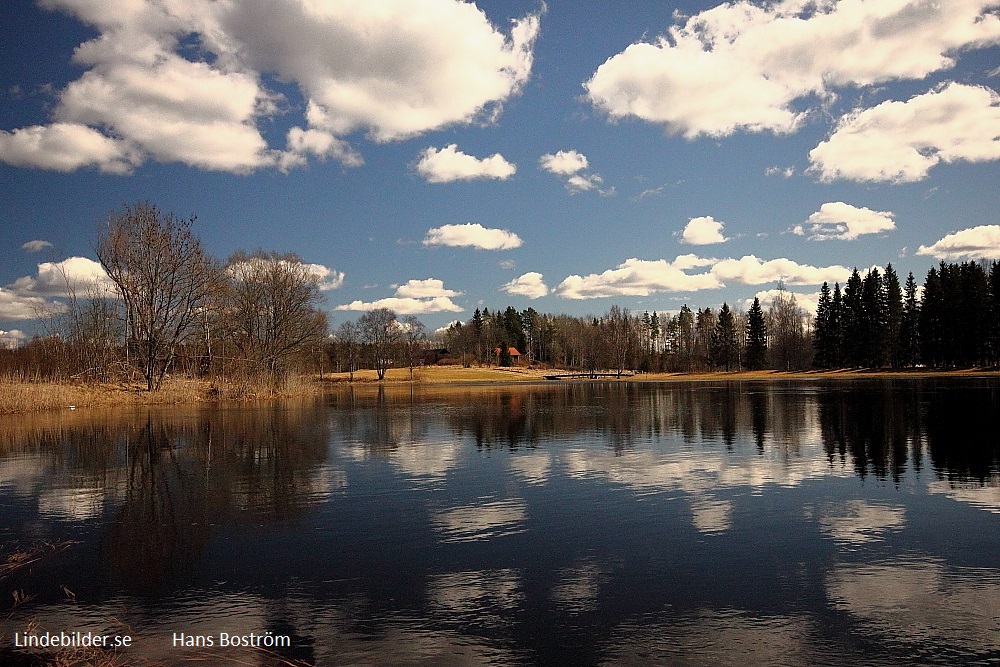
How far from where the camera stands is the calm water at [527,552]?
6473mm

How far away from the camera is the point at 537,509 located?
12.2m

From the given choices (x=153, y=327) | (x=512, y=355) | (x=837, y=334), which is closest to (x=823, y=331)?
(x=837, y=334)

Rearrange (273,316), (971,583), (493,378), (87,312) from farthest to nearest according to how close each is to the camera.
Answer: (493,378) < (273,316) < (87,312) < (971,583)

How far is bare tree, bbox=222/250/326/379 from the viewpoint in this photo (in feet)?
200

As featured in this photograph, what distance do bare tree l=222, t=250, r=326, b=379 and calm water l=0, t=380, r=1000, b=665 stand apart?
4158 cm

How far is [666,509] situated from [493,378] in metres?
102

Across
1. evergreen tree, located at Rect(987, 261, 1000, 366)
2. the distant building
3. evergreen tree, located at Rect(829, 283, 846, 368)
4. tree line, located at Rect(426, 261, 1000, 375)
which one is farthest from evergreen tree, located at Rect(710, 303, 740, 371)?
the distant building

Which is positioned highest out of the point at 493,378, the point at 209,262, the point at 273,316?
the point at 209,262

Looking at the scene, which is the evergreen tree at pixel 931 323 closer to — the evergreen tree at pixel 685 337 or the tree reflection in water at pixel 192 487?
the evergreen tree at pixel 685 337

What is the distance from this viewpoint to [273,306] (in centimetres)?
6262

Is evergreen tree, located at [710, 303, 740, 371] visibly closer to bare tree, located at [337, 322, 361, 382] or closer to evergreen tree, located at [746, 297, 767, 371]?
evergreen tree, located at [746, 297, 767, 371]

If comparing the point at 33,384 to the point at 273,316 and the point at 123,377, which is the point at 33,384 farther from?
the point at 273,316

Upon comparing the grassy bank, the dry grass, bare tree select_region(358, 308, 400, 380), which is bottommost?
the dry grass

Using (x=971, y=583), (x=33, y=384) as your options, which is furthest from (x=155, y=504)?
(x=33, y=384)
